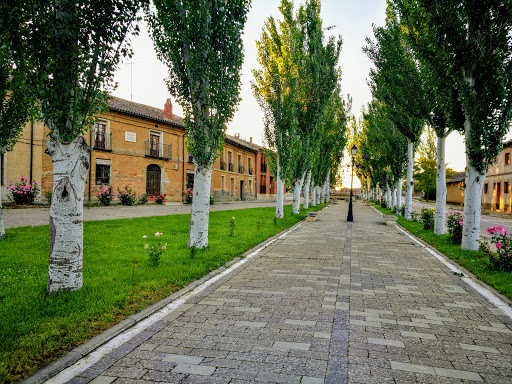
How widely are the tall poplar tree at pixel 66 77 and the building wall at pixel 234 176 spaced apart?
29.2m

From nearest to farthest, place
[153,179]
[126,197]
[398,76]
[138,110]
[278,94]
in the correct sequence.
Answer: [398,76]
[278,94]
[126,197]
[138,110]
[153,179]

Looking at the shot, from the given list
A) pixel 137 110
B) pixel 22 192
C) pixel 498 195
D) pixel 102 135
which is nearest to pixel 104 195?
pixel 22 192

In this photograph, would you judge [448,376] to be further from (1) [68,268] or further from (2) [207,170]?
(2) [207,170]

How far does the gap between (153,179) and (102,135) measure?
19.2 feet

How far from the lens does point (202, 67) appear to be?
7.36 meters

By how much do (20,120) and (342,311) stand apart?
8817 millimetres

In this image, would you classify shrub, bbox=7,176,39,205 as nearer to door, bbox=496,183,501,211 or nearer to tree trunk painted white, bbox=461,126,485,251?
tree trunk painted white, bbox=461,126,485,251

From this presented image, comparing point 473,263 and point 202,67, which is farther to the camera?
point 202,67

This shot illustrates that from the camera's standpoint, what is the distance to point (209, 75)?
7.49 metres

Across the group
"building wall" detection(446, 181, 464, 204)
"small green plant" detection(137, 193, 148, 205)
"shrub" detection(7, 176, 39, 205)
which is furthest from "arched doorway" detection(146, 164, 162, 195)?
"building wall" detection(446, 181, 464, 204)

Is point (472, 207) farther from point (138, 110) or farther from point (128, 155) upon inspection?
point (138, 110)

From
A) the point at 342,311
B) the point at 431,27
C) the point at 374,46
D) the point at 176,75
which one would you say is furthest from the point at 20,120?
the point at 374,46

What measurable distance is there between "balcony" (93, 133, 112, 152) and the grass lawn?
1566 cm

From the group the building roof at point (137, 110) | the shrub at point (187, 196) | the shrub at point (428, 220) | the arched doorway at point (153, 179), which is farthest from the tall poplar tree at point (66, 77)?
the arched doorway at point (153, 179)
